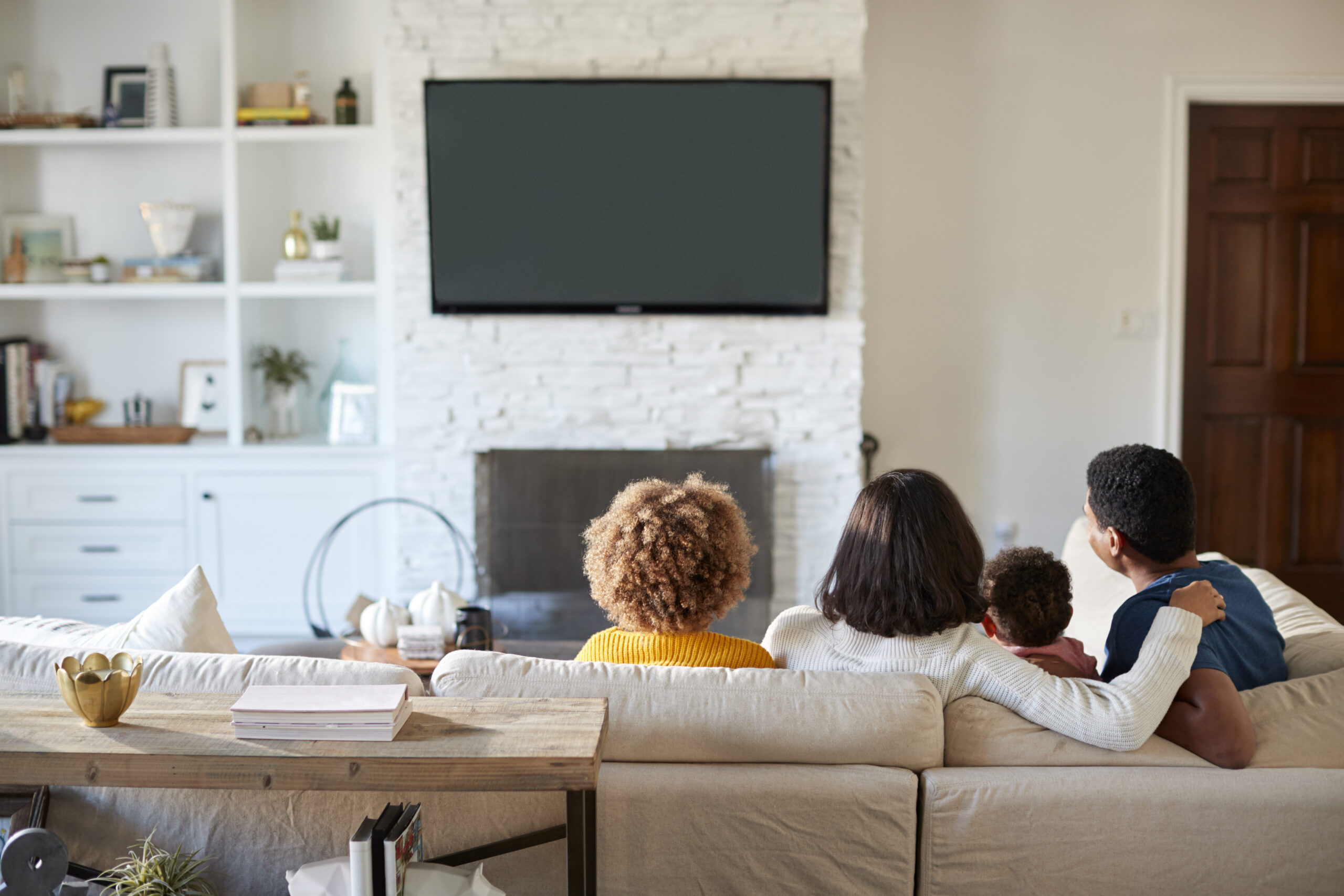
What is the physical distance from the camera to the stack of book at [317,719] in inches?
49.4

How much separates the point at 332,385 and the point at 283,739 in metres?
2.91

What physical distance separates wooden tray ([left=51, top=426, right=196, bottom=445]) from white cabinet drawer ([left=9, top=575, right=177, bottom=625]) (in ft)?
1.56

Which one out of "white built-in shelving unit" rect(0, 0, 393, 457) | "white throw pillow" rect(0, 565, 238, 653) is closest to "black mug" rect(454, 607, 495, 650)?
"white throw pillow" rect(0, 565, 238, 653)

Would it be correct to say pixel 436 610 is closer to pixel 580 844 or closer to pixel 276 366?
pixel 580 844

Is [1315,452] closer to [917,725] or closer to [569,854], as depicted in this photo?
[917,725]

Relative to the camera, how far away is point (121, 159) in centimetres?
411

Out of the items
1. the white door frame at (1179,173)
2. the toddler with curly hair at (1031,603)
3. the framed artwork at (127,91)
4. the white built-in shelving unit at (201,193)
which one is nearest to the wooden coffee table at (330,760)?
the toddler with curly hair at (1031,603)

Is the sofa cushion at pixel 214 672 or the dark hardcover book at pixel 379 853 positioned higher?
the sofa cushion at pixel 214 672

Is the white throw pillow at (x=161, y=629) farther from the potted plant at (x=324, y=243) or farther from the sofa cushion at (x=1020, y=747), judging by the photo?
the potted plant at (x=324, y=243)

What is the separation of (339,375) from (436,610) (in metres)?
1.75

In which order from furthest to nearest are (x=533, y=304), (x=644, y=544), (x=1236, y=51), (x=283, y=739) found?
(x=1236, y=51)
(x=533, y=304)
(x=644, y=544)
(x=283, y=739)

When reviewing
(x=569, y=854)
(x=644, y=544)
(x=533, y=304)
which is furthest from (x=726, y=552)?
(x=533, y=304)

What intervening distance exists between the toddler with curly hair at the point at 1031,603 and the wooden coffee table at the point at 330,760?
0.74 m

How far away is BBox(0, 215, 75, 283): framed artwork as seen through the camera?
406cm
